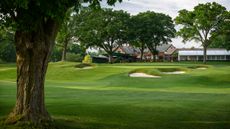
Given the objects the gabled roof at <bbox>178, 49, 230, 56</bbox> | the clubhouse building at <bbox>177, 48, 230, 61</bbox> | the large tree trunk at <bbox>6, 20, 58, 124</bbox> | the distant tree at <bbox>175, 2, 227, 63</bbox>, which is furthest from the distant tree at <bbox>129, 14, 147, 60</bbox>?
the large tree trunk at <bbox>6, 20, 58, 124</bbox>

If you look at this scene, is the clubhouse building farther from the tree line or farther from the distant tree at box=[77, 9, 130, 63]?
the distant tree at box=[77, 9, 130, 63]

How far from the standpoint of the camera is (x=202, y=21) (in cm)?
7769

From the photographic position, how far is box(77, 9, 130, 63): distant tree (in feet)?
280

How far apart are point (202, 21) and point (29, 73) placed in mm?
68919

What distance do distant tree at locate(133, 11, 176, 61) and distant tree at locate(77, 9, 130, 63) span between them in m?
3.65

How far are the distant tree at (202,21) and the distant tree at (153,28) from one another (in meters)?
12.7

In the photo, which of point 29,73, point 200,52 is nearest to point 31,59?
point 29,73

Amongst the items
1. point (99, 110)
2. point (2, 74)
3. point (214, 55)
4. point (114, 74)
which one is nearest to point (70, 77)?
point (114, 74)

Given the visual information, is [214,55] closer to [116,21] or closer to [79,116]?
[116,21]

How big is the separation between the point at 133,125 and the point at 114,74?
3480cm

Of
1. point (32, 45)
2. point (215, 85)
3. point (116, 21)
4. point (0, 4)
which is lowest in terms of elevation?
point (215, 85)

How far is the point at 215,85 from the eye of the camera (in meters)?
38.4

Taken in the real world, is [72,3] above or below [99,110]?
above

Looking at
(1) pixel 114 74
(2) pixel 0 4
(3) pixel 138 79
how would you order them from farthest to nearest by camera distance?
(1) pixel 114 74
(3) pixel 138 79
(2) pixel 0 4
